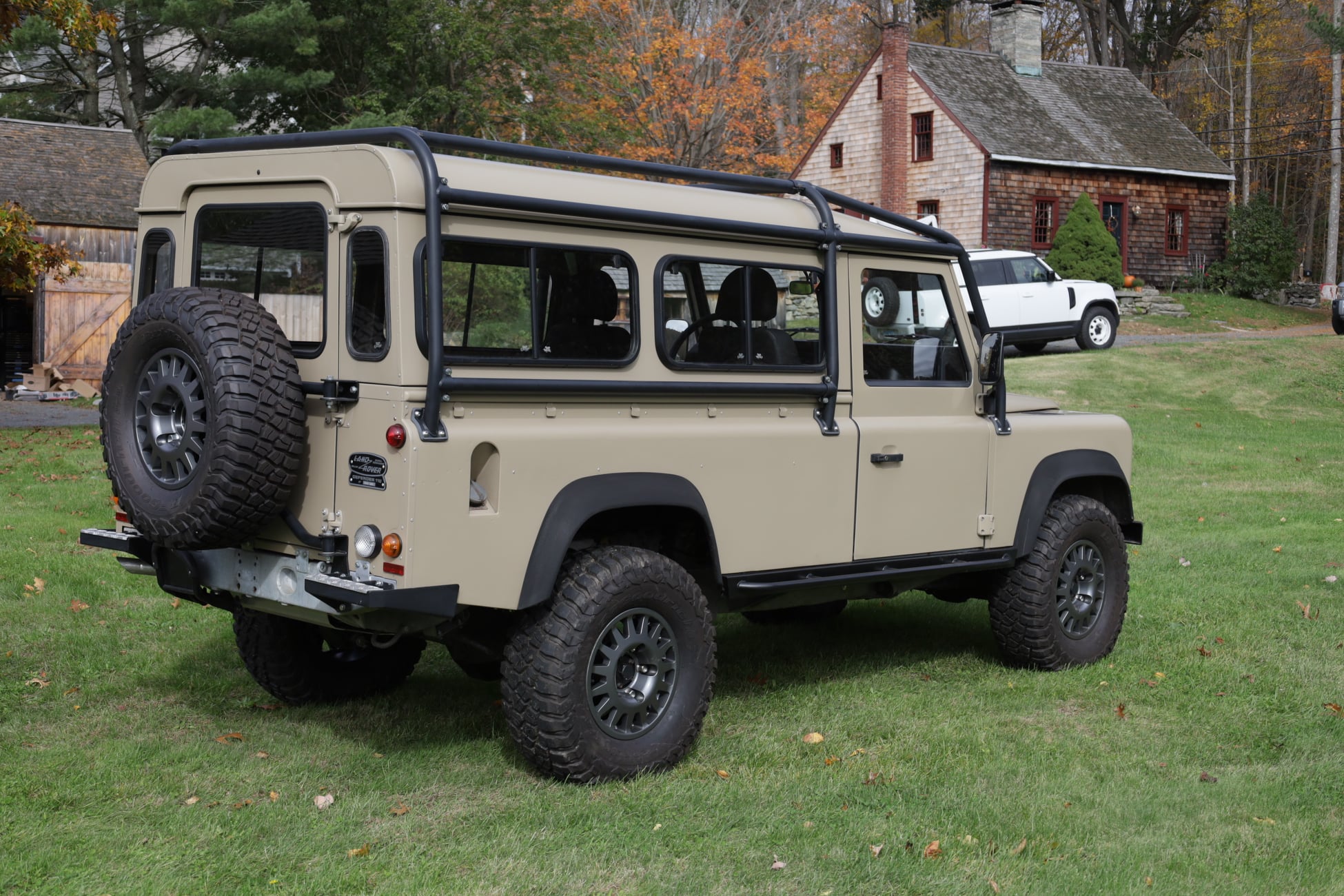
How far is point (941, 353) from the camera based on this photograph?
714cm

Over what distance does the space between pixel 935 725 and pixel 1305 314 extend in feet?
120

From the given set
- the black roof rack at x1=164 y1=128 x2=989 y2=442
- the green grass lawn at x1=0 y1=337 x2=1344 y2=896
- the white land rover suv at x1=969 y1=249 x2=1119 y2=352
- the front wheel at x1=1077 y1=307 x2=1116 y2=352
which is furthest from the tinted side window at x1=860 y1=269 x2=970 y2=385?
the front wheel at x1=1077 y1=307 x2=1116 y2=352

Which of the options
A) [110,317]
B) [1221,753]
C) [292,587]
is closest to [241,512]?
[292,587]

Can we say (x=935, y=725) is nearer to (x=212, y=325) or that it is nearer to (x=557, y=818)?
(x=557, y=818)

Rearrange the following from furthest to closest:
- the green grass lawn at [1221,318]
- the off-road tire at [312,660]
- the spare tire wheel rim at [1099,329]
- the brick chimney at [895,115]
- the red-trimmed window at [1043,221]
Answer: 1. the brick chimney at [895,115]
2. the red-trimmed window at [1043,221]
3. the green grass lawn at [1221,318]
4. the spare tire wheel rim at [1099,329]
5. the off-road tire at [312,660]

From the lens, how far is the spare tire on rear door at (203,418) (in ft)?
16.4

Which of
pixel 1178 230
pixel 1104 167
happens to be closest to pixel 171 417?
pixel 1104 167

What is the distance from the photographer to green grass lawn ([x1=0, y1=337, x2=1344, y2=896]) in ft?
15.7

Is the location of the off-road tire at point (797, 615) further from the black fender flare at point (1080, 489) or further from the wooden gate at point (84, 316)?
the wooden gate at point (84, 316)

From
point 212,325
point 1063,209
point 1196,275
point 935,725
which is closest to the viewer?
point 212,325

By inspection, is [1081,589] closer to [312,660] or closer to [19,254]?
[312,660]

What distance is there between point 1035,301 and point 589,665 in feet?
73.3

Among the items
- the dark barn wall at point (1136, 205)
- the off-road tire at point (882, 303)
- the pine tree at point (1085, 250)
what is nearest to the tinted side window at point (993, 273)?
the pine tree at point (1085, 250)

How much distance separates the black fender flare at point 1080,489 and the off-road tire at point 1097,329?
19339 millimetres
